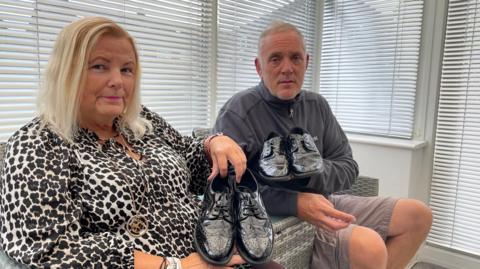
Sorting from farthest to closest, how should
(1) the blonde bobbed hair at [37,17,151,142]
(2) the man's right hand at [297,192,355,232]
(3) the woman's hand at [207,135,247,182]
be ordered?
(2) the man's right hand at [297,192,355,232] < (3) the woman's hand at [207,135,247,182] < (1) the blonde bobbed hair at [37,17,151,142]

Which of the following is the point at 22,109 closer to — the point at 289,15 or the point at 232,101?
the point at 232,101

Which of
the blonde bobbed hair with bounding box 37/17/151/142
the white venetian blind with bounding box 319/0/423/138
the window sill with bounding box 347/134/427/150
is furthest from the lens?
the white venetian blind with bounding box 319/0/423/138

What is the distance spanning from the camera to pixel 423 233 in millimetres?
1517

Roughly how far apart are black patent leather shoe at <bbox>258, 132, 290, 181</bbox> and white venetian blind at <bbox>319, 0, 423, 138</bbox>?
4.89 ft

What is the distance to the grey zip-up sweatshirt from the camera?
140cm

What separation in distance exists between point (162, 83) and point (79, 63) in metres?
0.97

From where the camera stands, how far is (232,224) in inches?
41.5

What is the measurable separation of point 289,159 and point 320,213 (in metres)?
0.23

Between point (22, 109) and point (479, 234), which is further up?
point (22, 109)

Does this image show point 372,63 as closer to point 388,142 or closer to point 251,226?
point 388,142

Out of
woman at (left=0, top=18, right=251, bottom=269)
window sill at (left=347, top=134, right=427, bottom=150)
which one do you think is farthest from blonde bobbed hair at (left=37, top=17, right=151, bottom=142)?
window sill at (left=347, top=134, right=427, bottom=150)

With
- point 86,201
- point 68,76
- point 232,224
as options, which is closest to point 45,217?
point 86,201

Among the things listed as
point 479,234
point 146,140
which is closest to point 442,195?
point 479,234

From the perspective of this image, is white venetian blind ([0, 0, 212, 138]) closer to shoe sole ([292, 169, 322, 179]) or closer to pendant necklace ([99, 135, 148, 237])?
pendant necklace ([99, 135, 148, 237])
